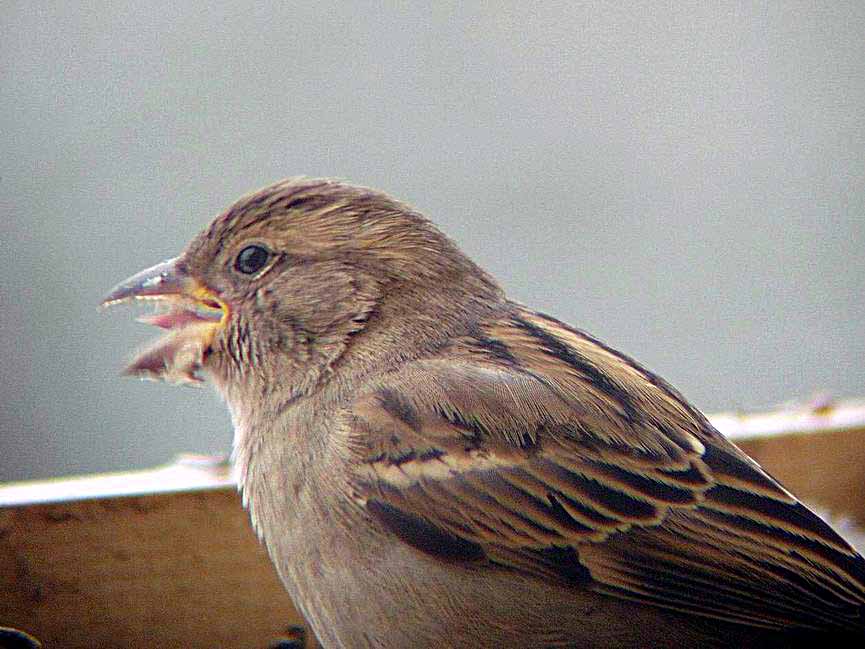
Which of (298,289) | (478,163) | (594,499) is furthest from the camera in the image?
(478,163)

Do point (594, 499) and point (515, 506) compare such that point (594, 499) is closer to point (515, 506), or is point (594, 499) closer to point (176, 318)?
A: point (515, 506)

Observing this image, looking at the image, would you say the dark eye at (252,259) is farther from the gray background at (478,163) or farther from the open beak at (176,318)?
the gray background at (478,163)

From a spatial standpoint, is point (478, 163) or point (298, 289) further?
point (478, 163)

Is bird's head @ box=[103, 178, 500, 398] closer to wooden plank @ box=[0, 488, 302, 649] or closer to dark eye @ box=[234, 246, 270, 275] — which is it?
dark eye @ box=[234, 246, 270, 275]

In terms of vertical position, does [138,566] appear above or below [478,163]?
below

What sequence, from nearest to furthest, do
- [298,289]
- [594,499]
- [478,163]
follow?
[594,499]
[298,289]
[478,163]

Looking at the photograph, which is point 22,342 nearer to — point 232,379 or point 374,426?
point 232,379

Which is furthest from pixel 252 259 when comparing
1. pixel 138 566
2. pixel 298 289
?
pixel 138 566

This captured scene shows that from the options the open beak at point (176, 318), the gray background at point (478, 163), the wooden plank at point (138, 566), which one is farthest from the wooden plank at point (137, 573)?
the gray background at point (478, 163)
